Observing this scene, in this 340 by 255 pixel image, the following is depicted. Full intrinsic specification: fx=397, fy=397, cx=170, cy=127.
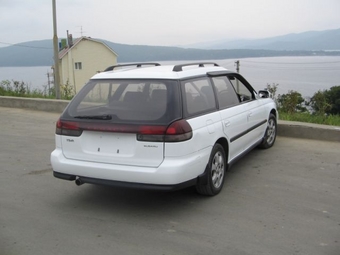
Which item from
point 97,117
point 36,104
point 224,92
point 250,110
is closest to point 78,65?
point 36,104

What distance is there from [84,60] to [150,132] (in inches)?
2466

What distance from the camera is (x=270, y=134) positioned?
23.2 feet

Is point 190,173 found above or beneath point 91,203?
above

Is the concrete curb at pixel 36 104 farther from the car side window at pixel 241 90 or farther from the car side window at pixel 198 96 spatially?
the car side window at pixel 198 96

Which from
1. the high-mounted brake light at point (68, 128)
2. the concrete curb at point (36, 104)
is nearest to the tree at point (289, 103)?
the concrete curb at point (36, 104)

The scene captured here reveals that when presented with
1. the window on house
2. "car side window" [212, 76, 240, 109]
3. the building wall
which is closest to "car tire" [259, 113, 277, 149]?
"car side window" [212, 76, 240, 109]

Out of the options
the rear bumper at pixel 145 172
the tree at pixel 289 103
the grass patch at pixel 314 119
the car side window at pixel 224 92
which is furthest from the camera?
the tree at pixel 289 103

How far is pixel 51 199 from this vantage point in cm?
483

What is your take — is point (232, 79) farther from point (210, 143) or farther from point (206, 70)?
point (210, 143)

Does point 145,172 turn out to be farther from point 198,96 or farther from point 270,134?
point 270,134

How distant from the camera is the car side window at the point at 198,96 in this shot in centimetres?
449

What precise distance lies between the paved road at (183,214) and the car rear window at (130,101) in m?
1.07

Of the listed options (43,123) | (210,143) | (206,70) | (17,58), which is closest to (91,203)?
(210,143)

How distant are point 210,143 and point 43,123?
21.1ft
